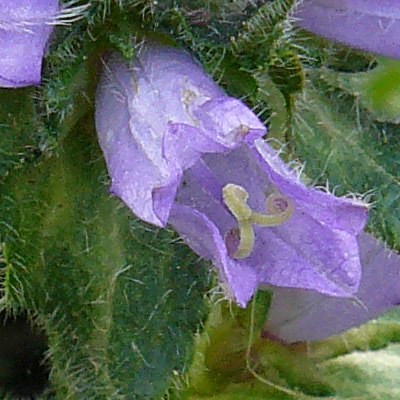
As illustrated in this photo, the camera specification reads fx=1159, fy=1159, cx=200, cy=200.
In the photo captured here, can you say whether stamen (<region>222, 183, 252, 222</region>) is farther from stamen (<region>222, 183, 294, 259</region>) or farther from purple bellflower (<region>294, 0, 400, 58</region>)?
purple bellflower (<region>294, 0, 400, 58</region>)

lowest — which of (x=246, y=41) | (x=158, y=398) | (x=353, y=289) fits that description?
(x=158, y=398)

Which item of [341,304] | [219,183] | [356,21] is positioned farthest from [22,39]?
[341,304]

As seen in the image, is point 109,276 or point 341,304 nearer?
point 109,276

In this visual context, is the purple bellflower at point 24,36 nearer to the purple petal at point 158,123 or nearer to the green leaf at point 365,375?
the purple petal at point 158,123

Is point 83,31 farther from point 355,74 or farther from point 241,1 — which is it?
point 355,74

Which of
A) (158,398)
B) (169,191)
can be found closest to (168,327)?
(158,398)

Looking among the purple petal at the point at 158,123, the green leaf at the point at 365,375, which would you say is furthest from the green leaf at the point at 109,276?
the green leaf at the point at 365,375

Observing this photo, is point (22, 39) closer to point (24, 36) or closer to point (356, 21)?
point (24, 36)
